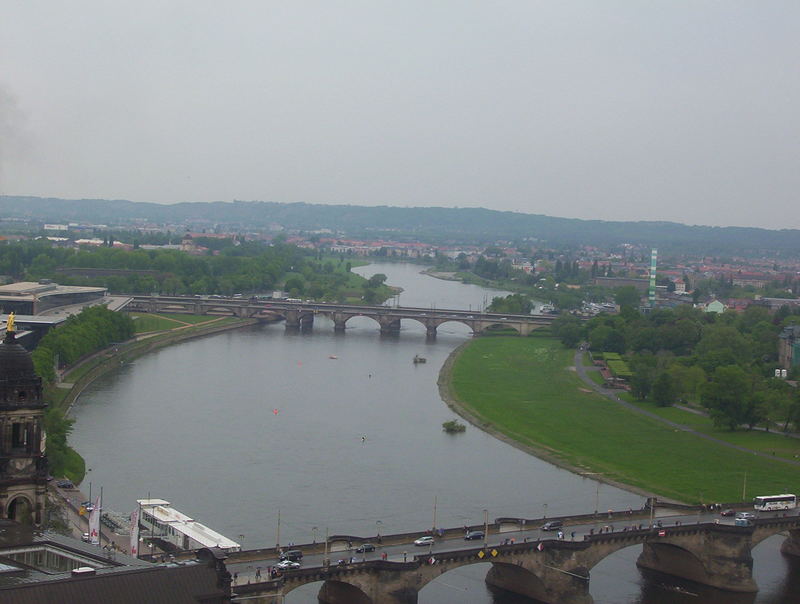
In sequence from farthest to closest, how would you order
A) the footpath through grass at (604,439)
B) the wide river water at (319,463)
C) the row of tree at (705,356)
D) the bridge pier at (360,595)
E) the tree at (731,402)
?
1. the row of tree at (705,356)
2. the tree at (731,402)
3. the footpath through grass at (604,439)
4. the wide river water at (319,463)
5. the bridge pier at (360,595)

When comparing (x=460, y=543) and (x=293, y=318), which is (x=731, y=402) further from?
(x=293, y=318)

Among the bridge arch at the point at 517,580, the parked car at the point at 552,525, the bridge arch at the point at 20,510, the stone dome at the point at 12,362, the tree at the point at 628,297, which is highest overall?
the stone dome at the point at 12,362

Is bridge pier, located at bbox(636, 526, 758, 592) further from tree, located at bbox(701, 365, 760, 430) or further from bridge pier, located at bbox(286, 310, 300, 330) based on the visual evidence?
bridge pier, located at bbox(286, 310, 300, 330)

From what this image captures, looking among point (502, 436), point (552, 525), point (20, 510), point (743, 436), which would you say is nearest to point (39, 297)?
point (502, 436)

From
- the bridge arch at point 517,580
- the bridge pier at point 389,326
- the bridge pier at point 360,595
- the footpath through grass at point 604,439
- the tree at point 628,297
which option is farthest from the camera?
the tree at point 628,297

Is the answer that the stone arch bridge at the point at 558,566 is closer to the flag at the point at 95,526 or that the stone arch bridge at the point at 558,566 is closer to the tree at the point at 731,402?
the flag at the point at 95,526

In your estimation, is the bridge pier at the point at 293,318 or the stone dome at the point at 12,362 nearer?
the stone dome at the point at 12,362

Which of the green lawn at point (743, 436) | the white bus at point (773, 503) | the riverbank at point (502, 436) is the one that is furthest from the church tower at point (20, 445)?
the green lawn at point (743, 436)

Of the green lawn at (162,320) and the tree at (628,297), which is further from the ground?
the tree at (628,297)
